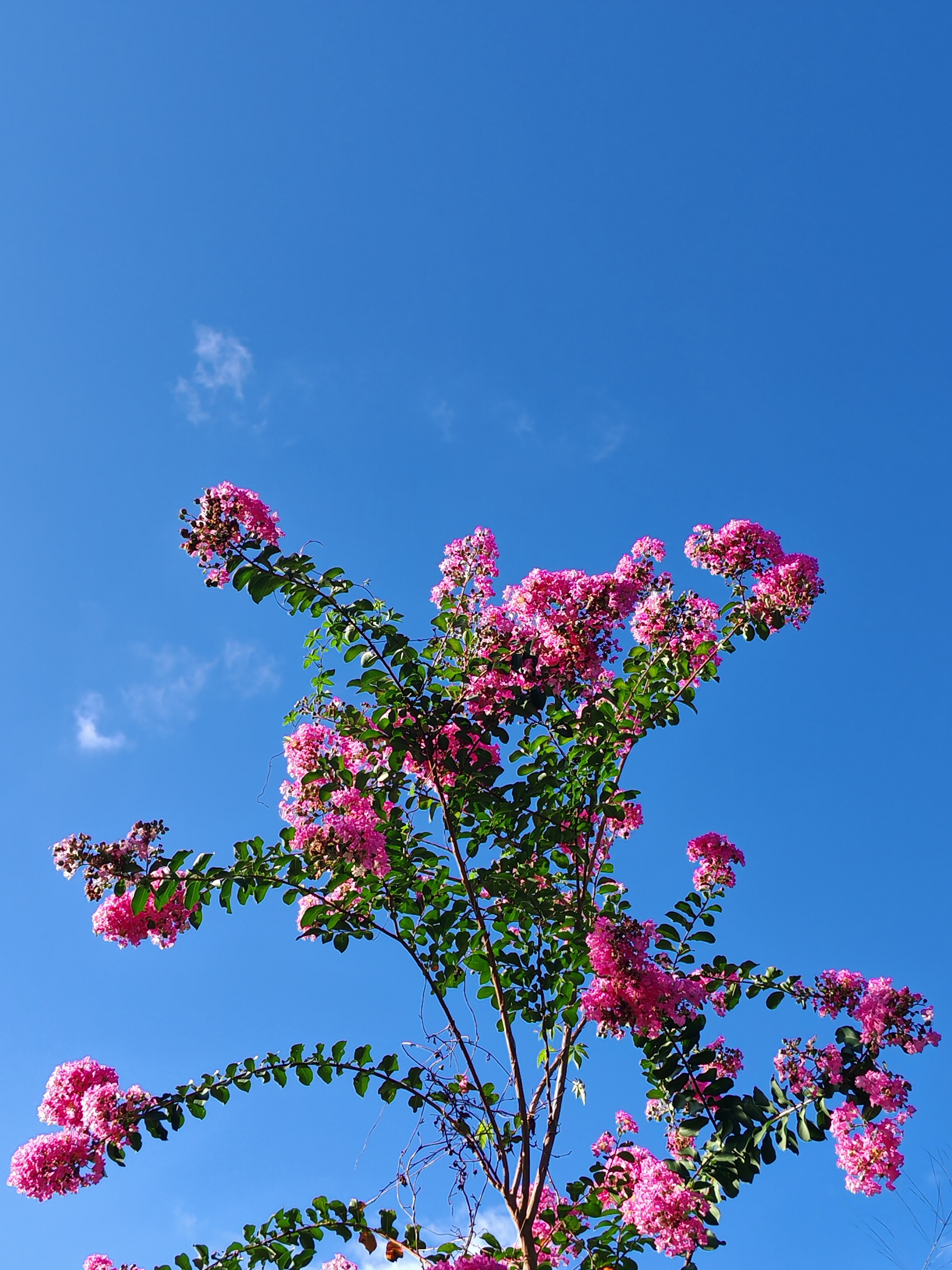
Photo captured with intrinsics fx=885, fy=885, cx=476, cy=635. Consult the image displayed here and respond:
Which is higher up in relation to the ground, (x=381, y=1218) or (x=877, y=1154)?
(x=381, y=1218)

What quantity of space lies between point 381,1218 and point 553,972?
123 cm

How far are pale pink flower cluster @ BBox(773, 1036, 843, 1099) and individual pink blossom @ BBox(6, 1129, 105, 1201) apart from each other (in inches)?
110

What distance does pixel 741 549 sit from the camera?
4.64 meters

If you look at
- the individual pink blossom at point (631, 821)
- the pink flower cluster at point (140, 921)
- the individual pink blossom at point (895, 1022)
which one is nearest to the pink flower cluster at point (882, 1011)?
the individual pink blossom at point (895, 1022)

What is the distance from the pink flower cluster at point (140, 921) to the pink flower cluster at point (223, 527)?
1.36 meters

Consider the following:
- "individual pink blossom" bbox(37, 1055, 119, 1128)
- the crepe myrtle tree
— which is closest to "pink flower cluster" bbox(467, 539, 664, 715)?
the crepe myrtle tree

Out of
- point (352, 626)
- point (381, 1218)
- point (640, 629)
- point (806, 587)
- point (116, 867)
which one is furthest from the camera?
point (640, 629)

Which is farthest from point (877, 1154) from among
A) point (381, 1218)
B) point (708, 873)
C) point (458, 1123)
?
point (381, 1218)

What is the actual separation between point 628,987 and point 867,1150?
1413mm

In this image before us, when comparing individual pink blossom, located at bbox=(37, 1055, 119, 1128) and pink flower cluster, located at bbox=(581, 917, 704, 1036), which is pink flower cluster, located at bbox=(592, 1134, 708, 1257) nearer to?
pink flower cluster, located at bbox=(581, 917, 704, 1036)

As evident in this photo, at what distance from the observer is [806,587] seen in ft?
14.5

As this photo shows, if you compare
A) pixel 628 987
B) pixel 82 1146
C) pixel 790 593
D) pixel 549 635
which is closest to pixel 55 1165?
pixel 82 1146

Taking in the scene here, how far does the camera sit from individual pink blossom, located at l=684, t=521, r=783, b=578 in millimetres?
4633

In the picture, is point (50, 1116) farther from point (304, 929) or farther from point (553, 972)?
point (553, 972)
